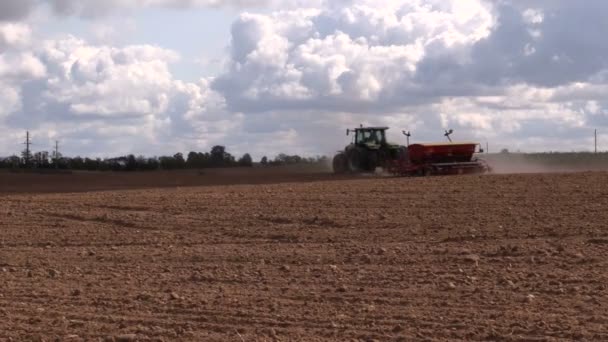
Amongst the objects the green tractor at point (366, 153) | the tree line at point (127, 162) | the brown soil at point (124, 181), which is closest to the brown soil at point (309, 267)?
the brown soil at point (124, 181)

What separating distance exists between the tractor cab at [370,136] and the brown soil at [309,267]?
16.0 m

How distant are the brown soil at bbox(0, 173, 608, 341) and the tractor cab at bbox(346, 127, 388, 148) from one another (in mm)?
16037

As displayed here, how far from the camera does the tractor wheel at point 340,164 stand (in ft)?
127

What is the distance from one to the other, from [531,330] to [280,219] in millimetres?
10104

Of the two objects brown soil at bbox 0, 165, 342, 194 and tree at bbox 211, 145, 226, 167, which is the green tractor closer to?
brown soil at bbox 0, 165, 342, 194

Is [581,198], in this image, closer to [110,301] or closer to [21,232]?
[21,232]

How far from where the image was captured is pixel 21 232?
17297 mm

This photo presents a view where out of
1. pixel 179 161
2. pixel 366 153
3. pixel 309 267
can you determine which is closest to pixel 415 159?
pixel 366 153

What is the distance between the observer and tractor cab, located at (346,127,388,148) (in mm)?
38812

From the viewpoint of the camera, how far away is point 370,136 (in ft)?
128

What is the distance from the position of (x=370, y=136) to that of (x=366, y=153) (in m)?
1.36

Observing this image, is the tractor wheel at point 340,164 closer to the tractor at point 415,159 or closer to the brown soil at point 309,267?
the tractor at point 415,159

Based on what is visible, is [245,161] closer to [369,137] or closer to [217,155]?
[217,155]

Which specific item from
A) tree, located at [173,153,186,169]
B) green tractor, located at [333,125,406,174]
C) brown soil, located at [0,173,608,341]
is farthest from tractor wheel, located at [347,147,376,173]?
tree, located at [173,153,186,169]
